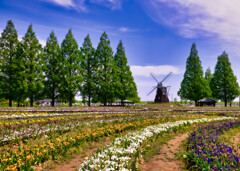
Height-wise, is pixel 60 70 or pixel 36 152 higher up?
pixel 60 70

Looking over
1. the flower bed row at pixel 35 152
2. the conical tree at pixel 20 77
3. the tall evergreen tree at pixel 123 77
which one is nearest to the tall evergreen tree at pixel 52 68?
the conical tree at pixel 20 77

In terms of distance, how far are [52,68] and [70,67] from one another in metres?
4.07

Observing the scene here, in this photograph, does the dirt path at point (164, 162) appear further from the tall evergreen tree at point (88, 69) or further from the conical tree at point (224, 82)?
the conical tree at point (224, 82)

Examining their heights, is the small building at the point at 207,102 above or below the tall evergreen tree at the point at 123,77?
below

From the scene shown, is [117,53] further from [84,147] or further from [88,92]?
[84,147]

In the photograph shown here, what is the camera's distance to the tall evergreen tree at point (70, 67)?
1246 inches

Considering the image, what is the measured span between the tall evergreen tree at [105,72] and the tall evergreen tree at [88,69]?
1.00 metres

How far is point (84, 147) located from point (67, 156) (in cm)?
111

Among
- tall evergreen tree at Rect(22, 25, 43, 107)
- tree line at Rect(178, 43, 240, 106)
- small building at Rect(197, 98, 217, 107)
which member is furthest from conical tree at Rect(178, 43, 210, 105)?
tall evergreen tree at Rect(22, 25, 43, 107)

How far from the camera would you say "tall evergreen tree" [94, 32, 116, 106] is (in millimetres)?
34841

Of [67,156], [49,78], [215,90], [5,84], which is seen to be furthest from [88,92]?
[215,90]

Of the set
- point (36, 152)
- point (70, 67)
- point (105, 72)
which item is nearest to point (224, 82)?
point (105, 72)

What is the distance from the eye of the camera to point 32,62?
30188 mm

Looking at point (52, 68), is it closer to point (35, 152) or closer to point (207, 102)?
point (35, 152)
